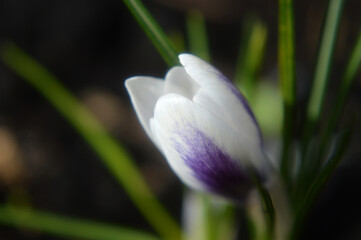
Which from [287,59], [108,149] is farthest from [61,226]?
[287,59]

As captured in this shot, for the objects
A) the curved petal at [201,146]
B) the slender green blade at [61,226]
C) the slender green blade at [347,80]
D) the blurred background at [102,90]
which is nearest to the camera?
the curved petal at [201,146]

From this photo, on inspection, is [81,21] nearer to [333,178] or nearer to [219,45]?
[219,45]

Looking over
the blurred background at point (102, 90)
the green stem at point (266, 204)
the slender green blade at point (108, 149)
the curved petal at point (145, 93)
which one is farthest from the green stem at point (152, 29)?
the blurred background at point (102, 90)

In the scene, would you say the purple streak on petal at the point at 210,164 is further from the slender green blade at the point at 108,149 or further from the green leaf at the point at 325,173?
Result: the slender green blade at the point at 108,149

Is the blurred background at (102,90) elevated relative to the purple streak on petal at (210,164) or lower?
elevated

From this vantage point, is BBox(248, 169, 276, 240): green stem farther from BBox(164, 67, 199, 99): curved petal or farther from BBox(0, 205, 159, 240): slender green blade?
BBox(0, 205, 159, 240): slender green blade

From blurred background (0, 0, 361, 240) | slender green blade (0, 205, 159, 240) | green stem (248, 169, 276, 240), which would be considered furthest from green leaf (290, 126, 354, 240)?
blurred background (0, 0, 361, 240)

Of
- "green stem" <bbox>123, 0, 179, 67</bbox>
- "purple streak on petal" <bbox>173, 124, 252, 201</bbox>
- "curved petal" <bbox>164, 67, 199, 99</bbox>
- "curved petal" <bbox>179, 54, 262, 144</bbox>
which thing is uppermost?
"green stem" <bbox>123, 0, 179, 67</bbox>

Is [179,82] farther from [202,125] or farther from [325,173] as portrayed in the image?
[325,173]
